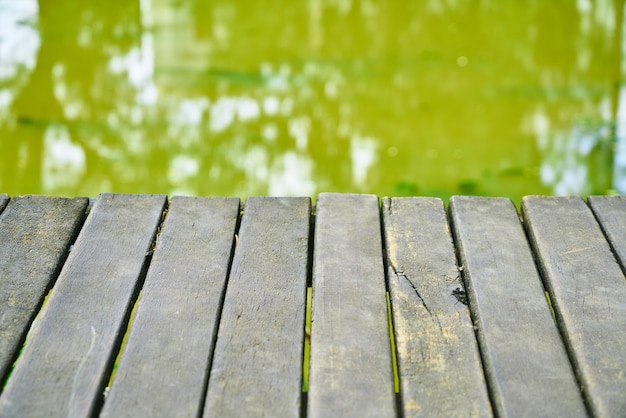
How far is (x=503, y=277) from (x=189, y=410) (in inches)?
25.3

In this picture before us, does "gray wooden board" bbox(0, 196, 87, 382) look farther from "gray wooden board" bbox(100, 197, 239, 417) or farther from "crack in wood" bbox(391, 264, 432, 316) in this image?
"crack in wood" bbox(391, 264, 432, 316)

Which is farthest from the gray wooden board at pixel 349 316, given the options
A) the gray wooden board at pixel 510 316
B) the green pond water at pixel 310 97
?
the green pond water at pixel 310 97

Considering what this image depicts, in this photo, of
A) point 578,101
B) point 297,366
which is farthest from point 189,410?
point 578,101

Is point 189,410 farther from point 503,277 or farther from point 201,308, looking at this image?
point 503,277

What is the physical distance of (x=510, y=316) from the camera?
132 cm

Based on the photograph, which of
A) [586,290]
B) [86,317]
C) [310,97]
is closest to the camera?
[86,317]

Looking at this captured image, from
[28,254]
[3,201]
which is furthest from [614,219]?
[3,201]

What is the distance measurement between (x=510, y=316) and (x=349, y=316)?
0.89ft

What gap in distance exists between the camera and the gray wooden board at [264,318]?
1.13 m

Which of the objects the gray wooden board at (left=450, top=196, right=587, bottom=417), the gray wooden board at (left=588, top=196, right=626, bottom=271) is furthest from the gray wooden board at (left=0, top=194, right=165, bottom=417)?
the gray wooden board at (left=588, top=196, right=626, bottom=271)

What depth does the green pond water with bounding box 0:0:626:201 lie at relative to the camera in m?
3.60

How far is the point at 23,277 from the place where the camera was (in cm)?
141

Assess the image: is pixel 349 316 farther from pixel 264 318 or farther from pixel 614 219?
pixel 614 219

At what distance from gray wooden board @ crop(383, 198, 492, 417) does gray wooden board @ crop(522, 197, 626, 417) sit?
16cm
